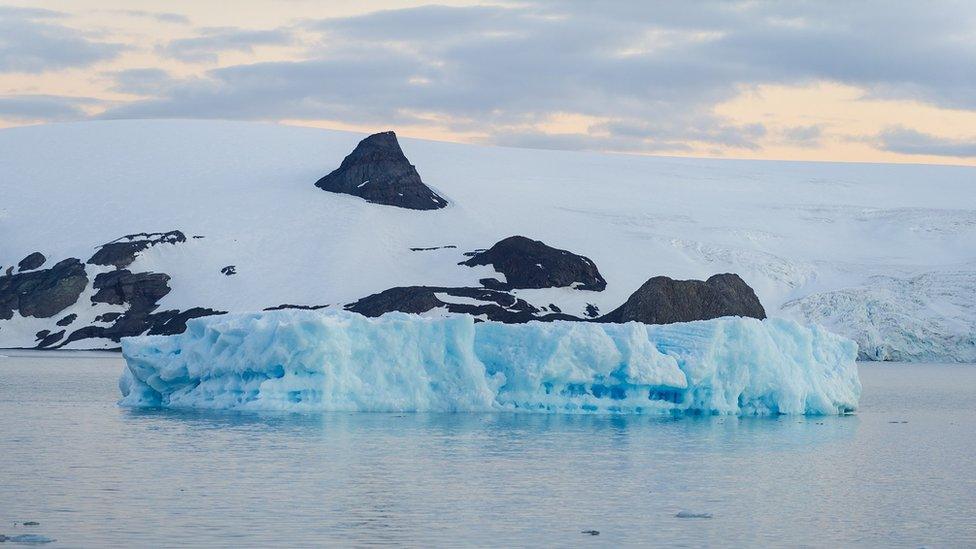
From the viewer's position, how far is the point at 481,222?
10181 cm

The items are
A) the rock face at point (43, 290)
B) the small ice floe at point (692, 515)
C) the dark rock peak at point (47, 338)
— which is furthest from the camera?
the rock face at point (43, 290)

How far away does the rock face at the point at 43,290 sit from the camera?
283ft

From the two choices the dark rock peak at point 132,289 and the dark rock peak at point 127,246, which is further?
the dark rock peak at point 127,246

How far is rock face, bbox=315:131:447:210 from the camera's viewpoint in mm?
104000

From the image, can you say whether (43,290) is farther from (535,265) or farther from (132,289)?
(535,265)

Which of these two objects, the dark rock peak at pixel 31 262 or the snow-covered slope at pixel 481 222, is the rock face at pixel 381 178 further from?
the dark rock peak at pixel 31 262

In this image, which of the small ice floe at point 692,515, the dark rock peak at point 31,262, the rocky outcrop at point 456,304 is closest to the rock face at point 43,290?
the dark rock peak at point 31,262

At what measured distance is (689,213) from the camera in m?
111

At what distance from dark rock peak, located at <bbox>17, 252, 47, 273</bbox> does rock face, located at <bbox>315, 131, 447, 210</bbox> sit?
77.2ft

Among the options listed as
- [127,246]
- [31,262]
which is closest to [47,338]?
[31,262]

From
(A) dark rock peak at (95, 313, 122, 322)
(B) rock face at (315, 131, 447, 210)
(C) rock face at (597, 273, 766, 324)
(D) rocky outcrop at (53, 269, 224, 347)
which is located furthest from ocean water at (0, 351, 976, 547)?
(B) rock face at (315, 131, 447, 210)

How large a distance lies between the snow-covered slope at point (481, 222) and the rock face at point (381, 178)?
4.97ft

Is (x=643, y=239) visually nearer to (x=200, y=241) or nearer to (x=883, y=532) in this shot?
(x=200, y=241)

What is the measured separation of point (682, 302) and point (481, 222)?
30654 millimetres
